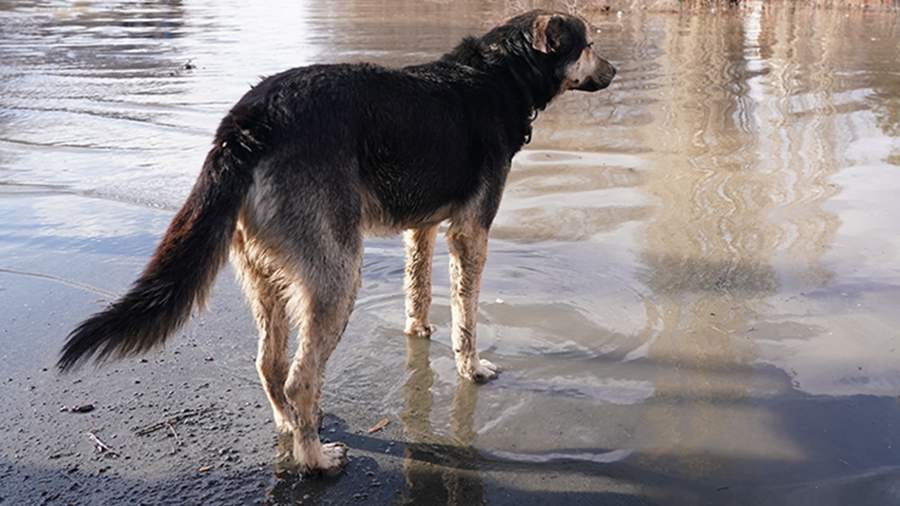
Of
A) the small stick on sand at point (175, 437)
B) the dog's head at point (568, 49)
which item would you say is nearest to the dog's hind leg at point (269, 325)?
the small stick on sand at point (175, 437)

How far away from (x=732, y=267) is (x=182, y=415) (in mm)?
4004

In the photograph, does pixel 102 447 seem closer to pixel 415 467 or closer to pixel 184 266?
pixel 184 266

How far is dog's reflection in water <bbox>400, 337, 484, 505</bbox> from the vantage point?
3679 mm

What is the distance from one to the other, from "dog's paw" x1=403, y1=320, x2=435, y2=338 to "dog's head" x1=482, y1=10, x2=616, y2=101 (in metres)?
1.63

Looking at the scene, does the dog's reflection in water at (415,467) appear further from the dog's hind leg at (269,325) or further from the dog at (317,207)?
the dog's hind leg at (269,325)

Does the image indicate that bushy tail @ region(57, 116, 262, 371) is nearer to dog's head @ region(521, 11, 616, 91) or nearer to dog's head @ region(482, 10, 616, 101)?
dog's head @ region(482, 10, 616, 101)

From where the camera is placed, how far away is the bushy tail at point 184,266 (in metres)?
3.20

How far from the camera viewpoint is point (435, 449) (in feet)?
13.3

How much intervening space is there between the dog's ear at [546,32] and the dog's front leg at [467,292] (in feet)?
3.86

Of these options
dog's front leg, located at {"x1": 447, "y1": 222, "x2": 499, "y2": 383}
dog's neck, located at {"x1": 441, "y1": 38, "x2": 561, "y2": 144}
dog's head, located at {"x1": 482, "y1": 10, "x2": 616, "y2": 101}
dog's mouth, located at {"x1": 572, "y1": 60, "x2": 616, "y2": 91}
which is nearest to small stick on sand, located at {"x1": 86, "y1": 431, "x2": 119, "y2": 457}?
dog's front leg, located at {"x1": 447, "y1": 222, "x2": 499, "y2": 383}

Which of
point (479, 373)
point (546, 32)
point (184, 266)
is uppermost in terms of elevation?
point (546, 32)

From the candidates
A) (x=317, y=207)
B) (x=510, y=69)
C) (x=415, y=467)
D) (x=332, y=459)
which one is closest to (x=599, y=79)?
(x=510, y=69)

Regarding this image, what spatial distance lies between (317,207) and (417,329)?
1708mm

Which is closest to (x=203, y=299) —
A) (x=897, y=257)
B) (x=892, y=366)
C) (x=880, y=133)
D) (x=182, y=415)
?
(x=182, y=415)
